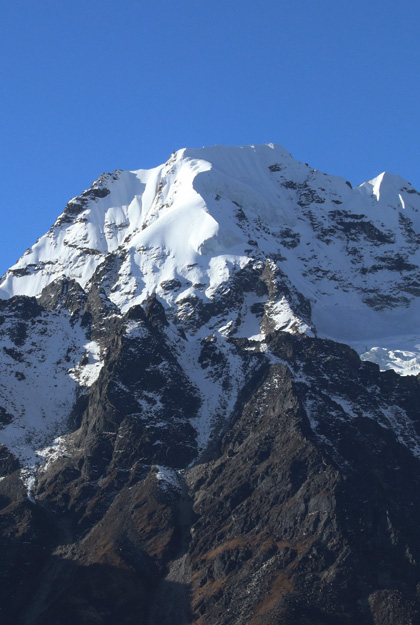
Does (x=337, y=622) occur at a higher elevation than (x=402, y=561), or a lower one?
lower

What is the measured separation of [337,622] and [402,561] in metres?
19.9

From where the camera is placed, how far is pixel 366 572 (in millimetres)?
194625

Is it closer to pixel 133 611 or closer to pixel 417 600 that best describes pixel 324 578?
pixel 417 600

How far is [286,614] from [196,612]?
18.6m

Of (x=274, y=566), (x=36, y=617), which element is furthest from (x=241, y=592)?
(x=36, y=617)

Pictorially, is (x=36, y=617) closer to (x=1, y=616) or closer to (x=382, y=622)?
(x=1, y=616)

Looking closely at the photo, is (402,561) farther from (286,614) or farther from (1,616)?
(1,616)

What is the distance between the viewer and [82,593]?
199500 millimetres

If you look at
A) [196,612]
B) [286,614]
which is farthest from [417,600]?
[196,612]

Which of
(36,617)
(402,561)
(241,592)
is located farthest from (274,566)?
(36,617)

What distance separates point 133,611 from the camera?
650 feet

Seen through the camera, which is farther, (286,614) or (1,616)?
(1,616)

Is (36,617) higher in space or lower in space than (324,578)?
lower

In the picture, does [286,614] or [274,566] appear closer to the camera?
[286,614]
